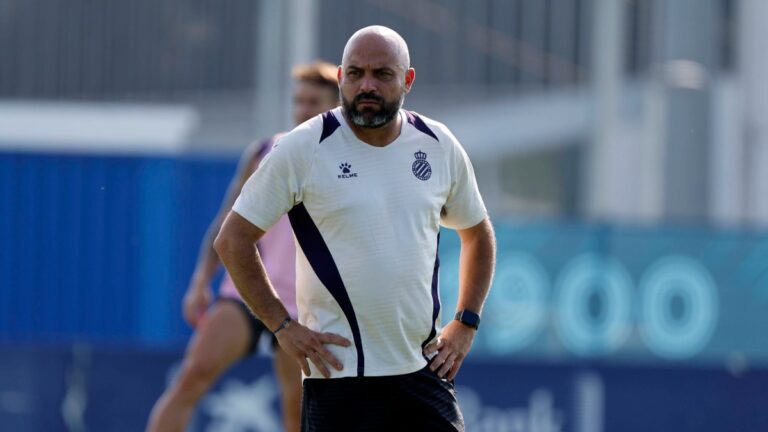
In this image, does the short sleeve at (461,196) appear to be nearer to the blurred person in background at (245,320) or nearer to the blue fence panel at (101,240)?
the blurred person in background at (245,320)

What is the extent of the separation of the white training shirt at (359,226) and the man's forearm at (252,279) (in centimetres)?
8

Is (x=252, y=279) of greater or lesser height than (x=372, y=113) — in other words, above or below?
below

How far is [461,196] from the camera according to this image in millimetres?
4422

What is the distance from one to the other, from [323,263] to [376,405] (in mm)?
432

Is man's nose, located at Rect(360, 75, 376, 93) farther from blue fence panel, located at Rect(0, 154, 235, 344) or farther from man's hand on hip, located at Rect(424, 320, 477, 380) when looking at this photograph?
blue fence panel, located at Rect(0, 154, 235, 344)

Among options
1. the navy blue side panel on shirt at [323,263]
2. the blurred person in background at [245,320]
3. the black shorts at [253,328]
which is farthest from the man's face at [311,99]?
the navy blue side panel on shirt at [323,263]

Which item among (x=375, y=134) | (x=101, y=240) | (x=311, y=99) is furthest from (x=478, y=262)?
(x=101, y=240)

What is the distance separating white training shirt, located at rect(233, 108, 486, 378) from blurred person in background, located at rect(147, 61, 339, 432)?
1.85 metres

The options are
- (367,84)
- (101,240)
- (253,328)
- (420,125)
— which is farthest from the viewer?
(101,240)

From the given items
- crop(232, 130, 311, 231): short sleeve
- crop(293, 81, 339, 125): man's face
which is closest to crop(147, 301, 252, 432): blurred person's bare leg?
crop(293, 81, 339, 125): man's face

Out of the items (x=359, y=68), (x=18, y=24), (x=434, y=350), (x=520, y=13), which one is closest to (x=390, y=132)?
(x=359, y=68)

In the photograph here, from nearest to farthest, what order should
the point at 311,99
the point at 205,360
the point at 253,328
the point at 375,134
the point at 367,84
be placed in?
the point at 367,84 < the point at 375,134 < the point at 311,99 < the point at 205,360 < the point at 253,328

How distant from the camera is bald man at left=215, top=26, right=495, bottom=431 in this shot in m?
4.14

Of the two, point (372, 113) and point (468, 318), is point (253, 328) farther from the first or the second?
point (372, 113)
